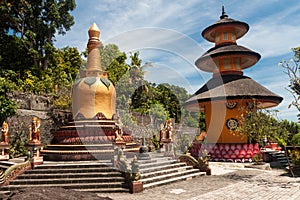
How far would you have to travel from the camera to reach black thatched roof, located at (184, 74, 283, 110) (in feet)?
66.2

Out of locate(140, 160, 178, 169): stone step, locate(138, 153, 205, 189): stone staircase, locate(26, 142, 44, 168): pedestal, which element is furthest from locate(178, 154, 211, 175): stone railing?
locate(26, 142, 44, 168): pedestal

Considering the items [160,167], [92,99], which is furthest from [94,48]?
[160,167]

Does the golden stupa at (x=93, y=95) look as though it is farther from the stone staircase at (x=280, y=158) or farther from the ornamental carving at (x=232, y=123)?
the stone staircase at (x=280, y=158)

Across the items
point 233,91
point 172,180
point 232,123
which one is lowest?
point 172,180

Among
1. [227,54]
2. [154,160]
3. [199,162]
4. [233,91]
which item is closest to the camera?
[154,160]

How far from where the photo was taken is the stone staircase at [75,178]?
429 inches

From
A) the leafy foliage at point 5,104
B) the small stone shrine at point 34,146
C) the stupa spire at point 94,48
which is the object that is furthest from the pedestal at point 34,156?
the leafy foliage at point 5,104

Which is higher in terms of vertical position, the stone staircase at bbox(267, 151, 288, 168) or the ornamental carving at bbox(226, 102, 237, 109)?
the ornamental carving at bbox(226, 102, 237, 109)

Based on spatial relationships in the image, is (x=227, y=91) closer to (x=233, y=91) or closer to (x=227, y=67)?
(x=233, y=91)

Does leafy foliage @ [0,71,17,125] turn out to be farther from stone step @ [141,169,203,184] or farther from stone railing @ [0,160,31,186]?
stone step @ [141,169,203,184]

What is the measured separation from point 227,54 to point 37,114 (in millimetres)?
16213

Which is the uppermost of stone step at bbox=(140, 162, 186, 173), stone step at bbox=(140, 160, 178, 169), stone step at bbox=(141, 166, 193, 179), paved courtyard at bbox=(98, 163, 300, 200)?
stone step at bbox=(140, 160, 178, 169)

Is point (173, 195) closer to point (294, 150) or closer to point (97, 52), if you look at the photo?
point (294, 150)

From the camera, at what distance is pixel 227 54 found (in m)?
A: 22.0
